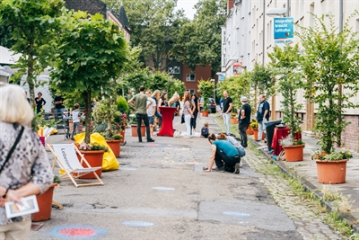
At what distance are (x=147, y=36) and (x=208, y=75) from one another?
18.8m

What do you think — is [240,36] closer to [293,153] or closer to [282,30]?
[282,30]

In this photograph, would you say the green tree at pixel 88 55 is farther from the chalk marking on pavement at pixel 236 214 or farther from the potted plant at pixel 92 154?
the chalk marking on pavement at pixel 236 214

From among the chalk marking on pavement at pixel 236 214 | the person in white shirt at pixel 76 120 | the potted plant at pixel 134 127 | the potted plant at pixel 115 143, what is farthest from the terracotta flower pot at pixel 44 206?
the potted plant at pixel 134 127

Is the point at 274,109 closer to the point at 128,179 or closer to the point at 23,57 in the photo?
the point at 128,179

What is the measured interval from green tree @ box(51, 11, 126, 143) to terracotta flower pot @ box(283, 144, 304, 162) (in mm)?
5453

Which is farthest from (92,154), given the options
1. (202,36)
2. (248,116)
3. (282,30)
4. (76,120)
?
(202,36)

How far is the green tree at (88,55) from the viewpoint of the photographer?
11875 millimetres

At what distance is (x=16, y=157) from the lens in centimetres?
389

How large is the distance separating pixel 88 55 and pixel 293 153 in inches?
250

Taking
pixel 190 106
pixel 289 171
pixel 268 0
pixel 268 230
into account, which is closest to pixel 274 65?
pixel 289 171

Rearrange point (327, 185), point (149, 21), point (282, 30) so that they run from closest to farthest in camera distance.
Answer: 1. point (327, 185)
2. point (282, 30)
3. point (149, 21)

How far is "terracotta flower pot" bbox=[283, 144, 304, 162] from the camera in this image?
15.6 metres

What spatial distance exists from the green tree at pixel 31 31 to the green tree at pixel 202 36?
79822mm

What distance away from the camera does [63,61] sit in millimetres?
12055
